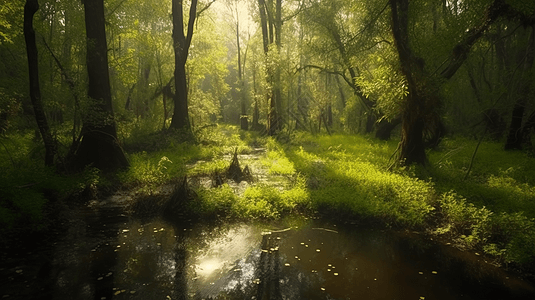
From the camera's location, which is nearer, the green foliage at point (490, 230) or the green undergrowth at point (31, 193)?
the green foliage at point (490, 230)

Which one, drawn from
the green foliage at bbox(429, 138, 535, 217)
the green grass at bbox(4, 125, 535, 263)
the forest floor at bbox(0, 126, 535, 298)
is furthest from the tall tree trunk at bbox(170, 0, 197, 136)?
the green foliage at bbox(429, 138, 535, 217)

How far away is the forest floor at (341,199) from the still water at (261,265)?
0.53 metres

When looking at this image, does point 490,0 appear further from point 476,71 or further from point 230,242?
point 476,71

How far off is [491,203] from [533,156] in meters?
8.08

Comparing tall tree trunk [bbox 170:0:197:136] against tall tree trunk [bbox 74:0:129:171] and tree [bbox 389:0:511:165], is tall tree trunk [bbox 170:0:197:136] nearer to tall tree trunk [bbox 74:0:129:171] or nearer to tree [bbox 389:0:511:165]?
tall tree trunk [bbox 74:0:129:171]

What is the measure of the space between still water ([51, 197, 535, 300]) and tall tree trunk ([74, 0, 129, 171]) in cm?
389

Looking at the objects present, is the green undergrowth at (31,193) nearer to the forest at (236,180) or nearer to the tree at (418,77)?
the forest at (236,180)

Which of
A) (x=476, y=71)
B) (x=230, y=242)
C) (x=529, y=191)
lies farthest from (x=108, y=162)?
(x=476, y=71)

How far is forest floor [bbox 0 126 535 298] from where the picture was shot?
6.22m

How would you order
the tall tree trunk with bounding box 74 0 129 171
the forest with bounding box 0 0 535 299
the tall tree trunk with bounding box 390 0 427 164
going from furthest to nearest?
the tall tree trunk with bounding box 74 0 129 171 < the tall tree trunk with bounding box 390 0 427 164 < the forest with bounding box 0 0 535 299

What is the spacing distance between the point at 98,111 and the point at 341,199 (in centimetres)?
949

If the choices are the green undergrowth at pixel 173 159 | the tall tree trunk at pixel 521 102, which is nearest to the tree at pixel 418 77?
the tall tree trunk at pixel 521 102

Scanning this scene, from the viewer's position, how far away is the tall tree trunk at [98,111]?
10.9m

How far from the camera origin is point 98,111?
1126 cm
